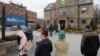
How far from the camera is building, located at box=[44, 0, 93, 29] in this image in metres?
55.5

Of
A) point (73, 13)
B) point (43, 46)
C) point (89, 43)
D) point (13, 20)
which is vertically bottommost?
point (89, 43)

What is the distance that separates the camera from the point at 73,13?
59250 mm

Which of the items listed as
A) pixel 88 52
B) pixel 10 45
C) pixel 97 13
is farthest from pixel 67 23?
pixel 88 52

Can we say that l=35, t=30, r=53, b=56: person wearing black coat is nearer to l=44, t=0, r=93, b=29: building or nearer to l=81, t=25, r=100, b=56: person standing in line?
l=81, t=25, r=100, b=56: person standing in line

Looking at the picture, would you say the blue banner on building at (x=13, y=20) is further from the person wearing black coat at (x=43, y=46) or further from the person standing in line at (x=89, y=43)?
the person wearing black coat at (x=43, y=46)

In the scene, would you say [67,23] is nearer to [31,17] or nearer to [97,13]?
[97,13]

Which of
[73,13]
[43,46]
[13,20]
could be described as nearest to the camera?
[43,46]

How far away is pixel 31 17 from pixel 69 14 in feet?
197

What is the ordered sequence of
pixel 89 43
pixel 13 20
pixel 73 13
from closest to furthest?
1. pixel 89 43
2. pixel 13 20
3. pixel 73 13

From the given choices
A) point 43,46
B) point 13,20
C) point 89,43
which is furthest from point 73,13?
point 43,46

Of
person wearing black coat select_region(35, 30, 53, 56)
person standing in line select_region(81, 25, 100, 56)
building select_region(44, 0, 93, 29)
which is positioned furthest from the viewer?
building select_region(44, 0, 93, 29)

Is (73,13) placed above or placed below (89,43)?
above

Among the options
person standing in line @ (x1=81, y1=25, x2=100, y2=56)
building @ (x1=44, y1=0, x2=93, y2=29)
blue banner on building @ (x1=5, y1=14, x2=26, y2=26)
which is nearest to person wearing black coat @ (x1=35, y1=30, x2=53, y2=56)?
person standing in line @ (x1=81, y1=25, x2=100, y2=56)

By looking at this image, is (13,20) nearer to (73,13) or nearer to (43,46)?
(43,46)
